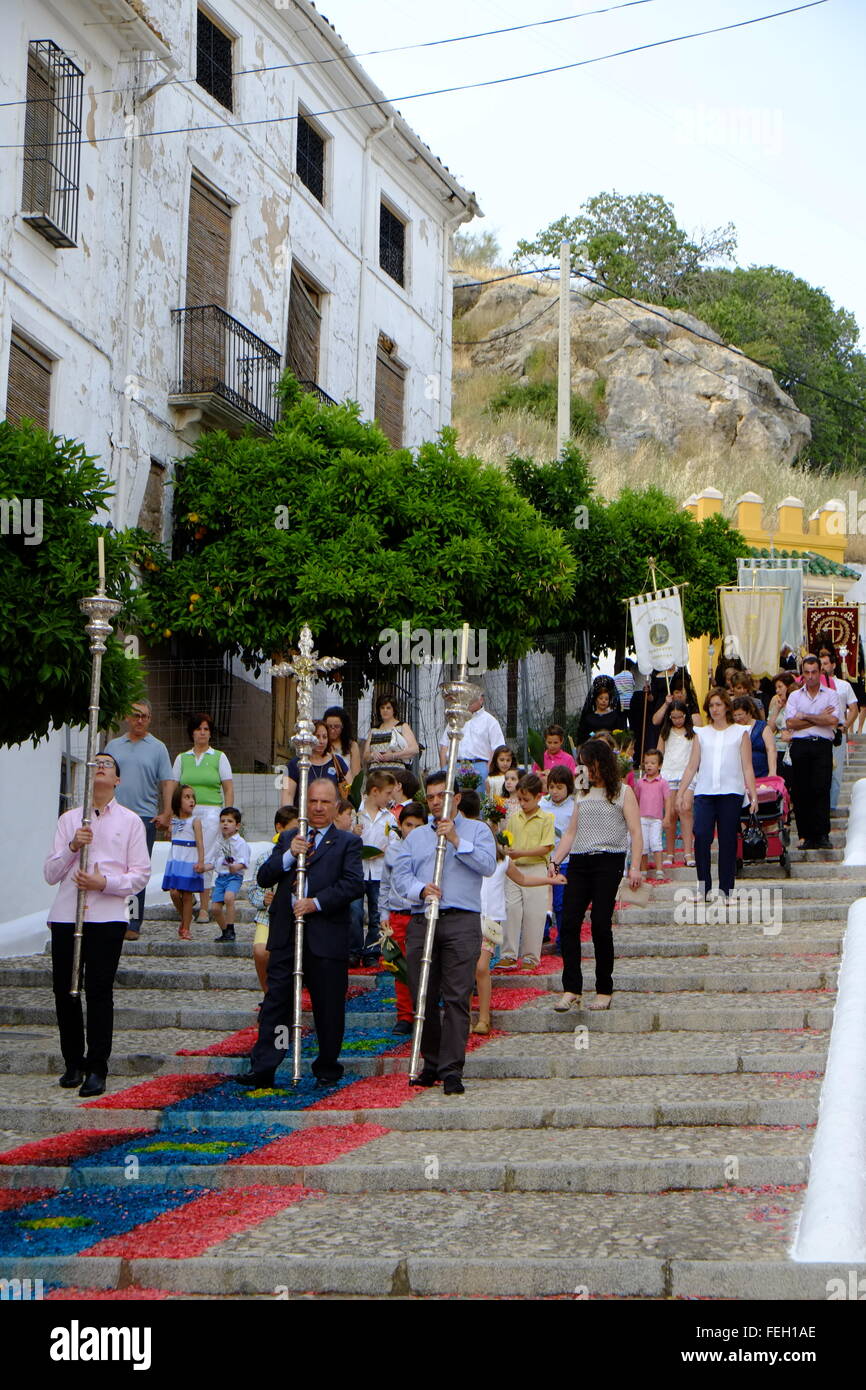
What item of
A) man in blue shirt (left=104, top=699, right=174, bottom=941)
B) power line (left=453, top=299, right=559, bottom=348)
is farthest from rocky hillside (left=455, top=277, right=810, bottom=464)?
man in blue shirt (left=104, top=699, right=174, bottom=941)

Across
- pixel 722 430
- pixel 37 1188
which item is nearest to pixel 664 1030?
pixel 37 1188

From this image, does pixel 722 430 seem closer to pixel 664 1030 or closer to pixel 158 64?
pixel 158 64

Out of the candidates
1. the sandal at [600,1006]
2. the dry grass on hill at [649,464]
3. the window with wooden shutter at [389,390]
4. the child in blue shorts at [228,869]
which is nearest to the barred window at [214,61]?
the window with wooden shutter at [389,390]

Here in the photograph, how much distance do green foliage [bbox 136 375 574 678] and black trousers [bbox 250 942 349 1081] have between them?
9.30 metres

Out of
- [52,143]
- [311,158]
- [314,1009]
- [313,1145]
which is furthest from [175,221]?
[313,1145]

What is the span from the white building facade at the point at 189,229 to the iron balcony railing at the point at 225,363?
0.09ft

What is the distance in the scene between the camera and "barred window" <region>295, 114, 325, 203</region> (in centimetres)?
2269

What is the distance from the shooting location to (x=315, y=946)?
904cm

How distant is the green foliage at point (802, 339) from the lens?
59031 mm

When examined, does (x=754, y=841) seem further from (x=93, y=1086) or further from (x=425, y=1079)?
(x=93, y=1086)

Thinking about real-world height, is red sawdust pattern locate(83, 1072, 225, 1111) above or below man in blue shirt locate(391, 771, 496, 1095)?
below

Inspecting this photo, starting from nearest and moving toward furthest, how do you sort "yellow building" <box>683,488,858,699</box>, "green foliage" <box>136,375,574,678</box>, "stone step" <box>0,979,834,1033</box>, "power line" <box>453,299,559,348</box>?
"stone step" <box>0,979,834,1033</box>, "green foliage" <box>136,375,574,678</box>, "yellow building" <box>683,488,858,699</box>, "power line" <box>453,299,559,348</box>

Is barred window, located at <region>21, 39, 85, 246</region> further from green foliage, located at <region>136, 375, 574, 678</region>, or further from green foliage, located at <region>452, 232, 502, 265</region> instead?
green foliage, located at <region>452, 232, 502, 265</region>

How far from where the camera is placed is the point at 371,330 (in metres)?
24.7
